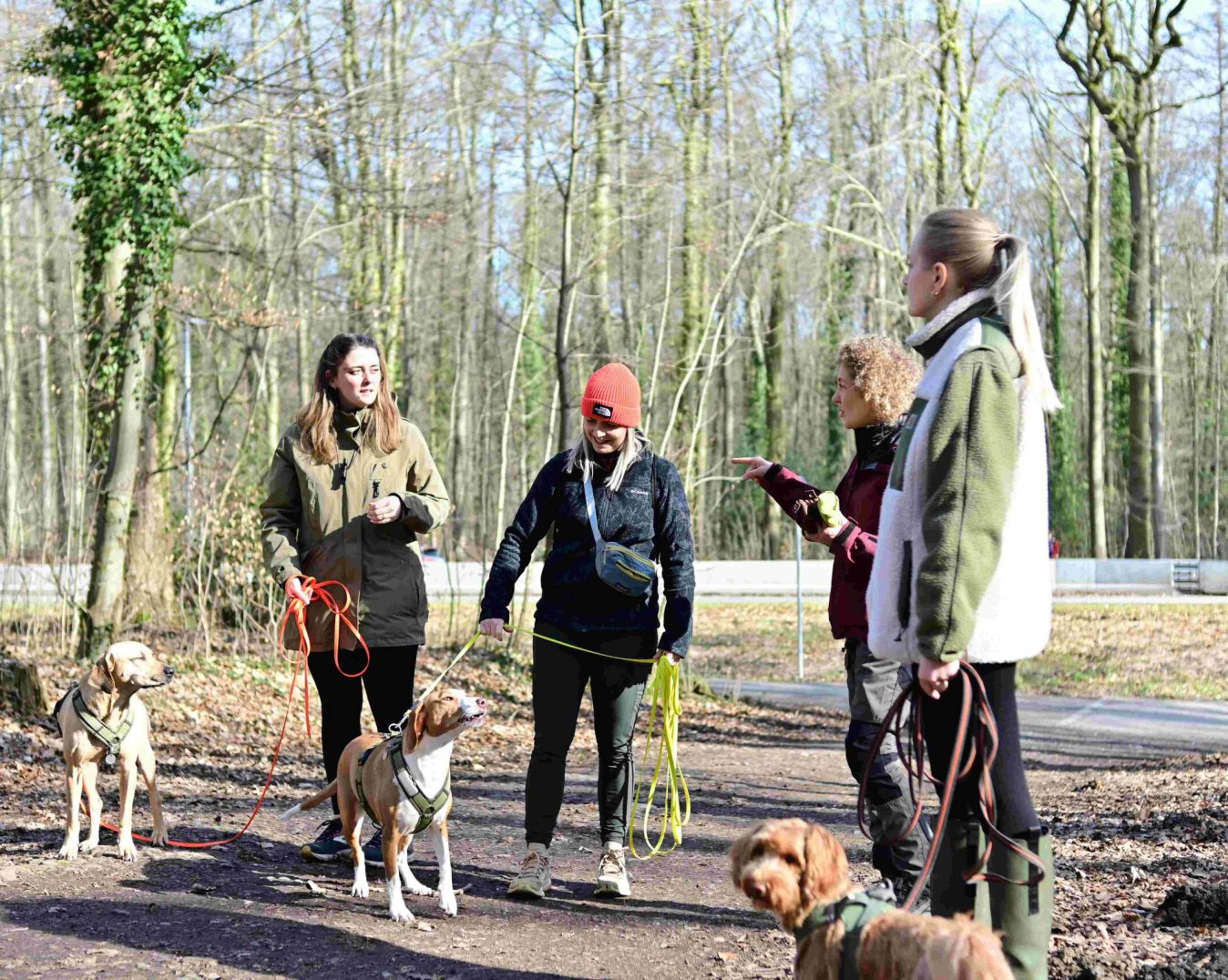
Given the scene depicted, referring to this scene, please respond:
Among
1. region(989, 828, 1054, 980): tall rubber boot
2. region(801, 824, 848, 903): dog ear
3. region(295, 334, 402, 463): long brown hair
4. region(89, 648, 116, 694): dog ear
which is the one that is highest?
region(295, 334, 402, 463): long brown hair

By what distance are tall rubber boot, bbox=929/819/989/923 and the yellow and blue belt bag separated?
1.89m

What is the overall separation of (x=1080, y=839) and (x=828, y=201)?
1625 cm

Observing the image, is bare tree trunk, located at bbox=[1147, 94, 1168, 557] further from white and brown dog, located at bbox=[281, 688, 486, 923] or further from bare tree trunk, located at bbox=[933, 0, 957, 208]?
white and brown dog, located at bbox=[281, 688, 486, 923]

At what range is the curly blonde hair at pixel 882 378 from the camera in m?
4.57

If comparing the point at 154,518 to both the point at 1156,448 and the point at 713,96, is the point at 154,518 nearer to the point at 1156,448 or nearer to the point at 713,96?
the point at 713,96

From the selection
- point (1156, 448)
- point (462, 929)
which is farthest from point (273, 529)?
point (1156, 448)

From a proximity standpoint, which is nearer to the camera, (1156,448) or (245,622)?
(245,622)

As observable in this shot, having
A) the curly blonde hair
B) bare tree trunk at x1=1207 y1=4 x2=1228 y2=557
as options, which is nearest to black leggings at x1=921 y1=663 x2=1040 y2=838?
the curly blonde hair

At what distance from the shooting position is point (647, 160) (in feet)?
43.2

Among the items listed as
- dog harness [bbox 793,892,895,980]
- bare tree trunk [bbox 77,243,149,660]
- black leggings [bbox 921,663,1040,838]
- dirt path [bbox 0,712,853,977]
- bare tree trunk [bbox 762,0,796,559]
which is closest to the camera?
dog harness [bbox 793,892,895,980]

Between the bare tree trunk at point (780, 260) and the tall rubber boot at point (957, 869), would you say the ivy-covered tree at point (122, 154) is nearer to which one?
the bare tree trunk at point (780, 260)

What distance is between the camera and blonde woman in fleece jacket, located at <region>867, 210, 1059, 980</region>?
3.23 meters

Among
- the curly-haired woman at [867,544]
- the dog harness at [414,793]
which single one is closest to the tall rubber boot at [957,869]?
the curly-haired woman at [867,544]

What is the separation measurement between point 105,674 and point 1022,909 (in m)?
3.76
